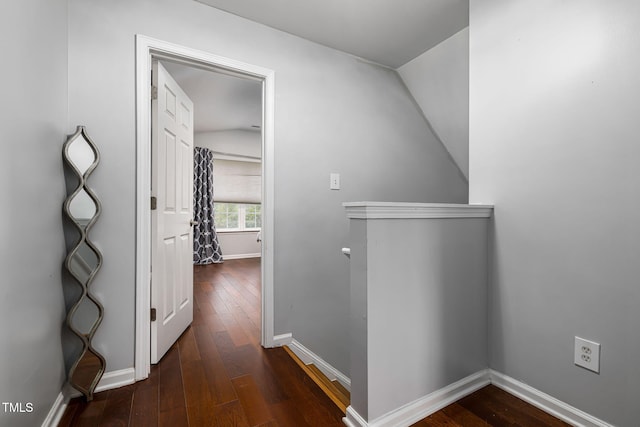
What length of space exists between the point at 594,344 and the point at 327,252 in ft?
5.05

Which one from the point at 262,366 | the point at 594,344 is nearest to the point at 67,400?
the point at 262,366

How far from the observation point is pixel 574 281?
1.25 metres

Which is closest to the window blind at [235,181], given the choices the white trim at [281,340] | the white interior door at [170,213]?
the white interior door at [170,213]

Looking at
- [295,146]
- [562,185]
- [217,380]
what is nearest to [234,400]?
[217,380]

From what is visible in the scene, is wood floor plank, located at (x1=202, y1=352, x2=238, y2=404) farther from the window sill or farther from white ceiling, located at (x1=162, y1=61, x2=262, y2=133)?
the window sill

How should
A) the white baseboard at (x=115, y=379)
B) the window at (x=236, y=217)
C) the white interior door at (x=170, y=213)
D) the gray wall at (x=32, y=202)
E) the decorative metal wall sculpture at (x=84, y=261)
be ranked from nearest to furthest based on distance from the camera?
the gray wall at (x=32, y=202) < the decorative metal wall sculpture at (x=84, y=261) < the white baseboard at (x=115, y=379) < the white interior door at (x=170, y=213) < the window at (x=236, y=217)

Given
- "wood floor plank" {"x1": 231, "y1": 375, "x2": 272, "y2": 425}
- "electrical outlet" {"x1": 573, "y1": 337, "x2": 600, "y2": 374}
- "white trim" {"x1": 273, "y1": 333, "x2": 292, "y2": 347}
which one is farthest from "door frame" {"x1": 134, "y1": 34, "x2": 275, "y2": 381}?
"electrical outlet" {"x1": 573, "y1": 337, "x2": 600, "y2": 374}

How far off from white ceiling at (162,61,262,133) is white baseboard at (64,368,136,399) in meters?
2.11

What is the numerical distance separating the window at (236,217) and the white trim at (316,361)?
4281 mm

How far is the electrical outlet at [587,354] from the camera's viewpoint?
3.87ft

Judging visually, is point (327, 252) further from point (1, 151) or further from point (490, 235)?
point (1, 151)

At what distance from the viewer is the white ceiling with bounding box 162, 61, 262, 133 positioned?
2.98 m

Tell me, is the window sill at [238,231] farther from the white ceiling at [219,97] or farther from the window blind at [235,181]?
the white ceiling at [219,97]

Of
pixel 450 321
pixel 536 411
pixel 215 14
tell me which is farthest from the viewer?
pixel 215 14
